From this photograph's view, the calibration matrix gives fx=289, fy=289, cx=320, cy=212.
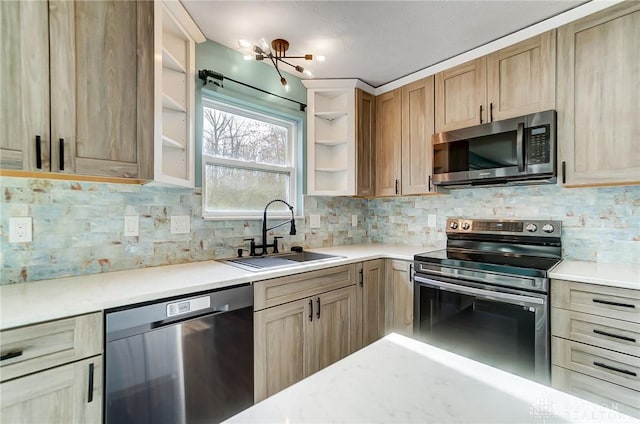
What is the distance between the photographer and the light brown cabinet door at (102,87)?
1.23 m

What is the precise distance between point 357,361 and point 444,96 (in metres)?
2.41

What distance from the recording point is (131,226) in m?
1.72

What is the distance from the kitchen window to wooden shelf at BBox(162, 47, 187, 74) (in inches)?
11.1

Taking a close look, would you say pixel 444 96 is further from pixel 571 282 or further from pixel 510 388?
pixel 510 388

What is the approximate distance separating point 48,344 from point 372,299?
1.99 metres

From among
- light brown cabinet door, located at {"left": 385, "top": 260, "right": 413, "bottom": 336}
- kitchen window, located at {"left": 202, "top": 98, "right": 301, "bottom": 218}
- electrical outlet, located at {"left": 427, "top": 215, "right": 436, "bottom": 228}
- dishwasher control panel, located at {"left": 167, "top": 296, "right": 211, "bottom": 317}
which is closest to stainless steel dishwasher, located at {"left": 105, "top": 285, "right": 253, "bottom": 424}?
dishwasher control panel, located at {"left": 167, "top": 296, "right": 211, "bottom": 317}

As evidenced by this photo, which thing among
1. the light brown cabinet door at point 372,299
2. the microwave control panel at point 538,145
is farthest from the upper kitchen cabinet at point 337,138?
the microwave control panel at point 538,145

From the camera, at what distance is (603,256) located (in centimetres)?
195

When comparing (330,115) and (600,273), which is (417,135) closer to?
(330,115)

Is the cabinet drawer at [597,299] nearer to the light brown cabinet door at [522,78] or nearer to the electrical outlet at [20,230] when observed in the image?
the light brown cabinet door at [522,78]

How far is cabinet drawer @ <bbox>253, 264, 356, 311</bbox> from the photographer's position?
167cm

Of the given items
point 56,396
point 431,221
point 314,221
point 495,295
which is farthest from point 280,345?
point 431,221

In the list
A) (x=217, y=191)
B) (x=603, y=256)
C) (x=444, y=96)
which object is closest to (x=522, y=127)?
(x=444, y=96)

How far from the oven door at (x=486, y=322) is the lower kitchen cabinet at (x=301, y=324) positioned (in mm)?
547
